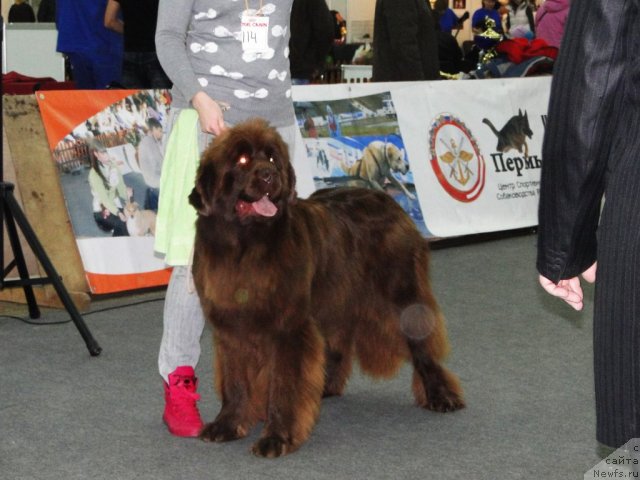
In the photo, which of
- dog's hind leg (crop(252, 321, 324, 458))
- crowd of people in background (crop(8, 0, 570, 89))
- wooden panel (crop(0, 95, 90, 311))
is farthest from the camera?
crowd of people in background (crop(8, 0, 570, 89))

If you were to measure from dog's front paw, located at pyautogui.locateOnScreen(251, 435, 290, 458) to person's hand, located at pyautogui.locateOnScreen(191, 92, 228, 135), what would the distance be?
3.35 feet

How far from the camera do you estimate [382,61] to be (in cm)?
804

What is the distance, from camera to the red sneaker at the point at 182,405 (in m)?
3.58

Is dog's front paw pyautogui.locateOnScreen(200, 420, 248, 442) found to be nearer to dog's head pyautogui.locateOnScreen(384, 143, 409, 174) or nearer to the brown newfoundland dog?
the brown newfoundland dog

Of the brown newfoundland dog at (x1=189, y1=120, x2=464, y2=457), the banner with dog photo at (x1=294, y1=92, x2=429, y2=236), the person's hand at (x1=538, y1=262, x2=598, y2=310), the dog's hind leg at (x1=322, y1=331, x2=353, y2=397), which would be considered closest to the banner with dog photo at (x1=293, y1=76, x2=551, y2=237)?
the banner with dog photo at (x1=294, y1=92, x2=429, y2=236)

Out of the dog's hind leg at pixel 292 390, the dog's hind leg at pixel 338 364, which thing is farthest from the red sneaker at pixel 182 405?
the dog's hind leg at pixel 338 364

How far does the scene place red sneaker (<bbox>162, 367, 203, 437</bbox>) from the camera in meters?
3.58

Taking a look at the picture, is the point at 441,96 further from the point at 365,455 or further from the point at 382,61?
the point at 365,455

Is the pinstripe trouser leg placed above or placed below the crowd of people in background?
above

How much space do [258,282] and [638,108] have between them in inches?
75.2

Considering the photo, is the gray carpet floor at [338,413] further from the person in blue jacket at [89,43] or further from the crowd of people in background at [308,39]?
the person in blue jacket at [89,43]

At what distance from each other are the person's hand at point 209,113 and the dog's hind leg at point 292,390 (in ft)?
2.27

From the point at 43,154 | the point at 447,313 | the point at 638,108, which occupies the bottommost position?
the point at 447,313

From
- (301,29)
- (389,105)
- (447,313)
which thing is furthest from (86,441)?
(301,29)
